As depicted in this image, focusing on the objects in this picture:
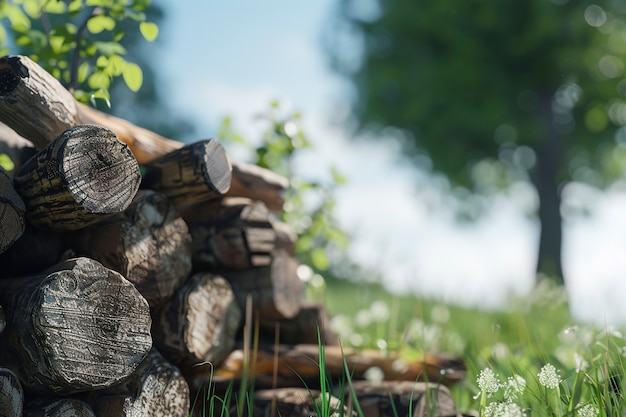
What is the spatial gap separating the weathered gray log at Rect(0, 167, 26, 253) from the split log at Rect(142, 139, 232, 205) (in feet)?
1.89

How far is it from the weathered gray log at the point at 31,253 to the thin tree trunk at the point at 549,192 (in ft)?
33.9

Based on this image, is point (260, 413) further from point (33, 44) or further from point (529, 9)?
point (529, 9)

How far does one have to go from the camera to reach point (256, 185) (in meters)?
3.32

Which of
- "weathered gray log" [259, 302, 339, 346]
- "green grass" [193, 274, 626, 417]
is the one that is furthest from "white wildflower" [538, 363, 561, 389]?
"weathered gray log" [259, 302, 339, 346]

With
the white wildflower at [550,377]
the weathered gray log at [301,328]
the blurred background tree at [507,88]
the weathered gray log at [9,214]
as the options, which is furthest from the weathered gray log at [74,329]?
the blurred background tree at [507,88]

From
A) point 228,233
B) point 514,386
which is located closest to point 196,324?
point 228,233

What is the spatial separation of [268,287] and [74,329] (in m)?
1.18

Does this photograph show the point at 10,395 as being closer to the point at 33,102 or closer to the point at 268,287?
the point at 33,102

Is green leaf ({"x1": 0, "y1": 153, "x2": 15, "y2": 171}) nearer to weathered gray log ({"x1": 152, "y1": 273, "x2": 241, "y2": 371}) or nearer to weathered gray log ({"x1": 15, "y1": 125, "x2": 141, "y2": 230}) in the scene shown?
weathered gray log ({"x1": 15, "y1": 125, "x2": 141, "y2": 230})

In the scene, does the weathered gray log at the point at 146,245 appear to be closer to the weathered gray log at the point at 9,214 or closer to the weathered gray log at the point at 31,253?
the weathered gray log at the point at 31,253

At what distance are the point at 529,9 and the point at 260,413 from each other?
10.5m

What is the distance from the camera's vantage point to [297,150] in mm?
4406

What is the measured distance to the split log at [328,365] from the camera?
2996mm

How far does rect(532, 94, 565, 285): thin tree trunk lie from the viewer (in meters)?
11.7
